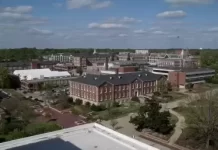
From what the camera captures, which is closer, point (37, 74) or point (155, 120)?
point (155, 120)

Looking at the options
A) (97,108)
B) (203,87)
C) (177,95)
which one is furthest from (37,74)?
(203,87)

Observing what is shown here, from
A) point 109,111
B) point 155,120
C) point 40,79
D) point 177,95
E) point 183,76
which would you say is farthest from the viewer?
point 40,79

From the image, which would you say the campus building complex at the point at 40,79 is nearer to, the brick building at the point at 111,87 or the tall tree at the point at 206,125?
the brick building at the point at 111,87

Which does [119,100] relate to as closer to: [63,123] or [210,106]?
[63,123]

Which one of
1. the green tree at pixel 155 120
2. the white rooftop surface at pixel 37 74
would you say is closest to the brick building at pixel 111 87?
the green tree at pixel 155 120

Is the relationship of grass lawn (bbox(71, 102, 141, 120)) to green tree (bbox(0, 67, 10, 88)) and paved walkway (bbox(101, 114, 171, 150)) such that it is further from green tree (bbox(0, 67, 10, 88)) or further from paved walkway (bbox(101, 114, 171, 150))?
green tree (bbox(0, 67, 10, 88))

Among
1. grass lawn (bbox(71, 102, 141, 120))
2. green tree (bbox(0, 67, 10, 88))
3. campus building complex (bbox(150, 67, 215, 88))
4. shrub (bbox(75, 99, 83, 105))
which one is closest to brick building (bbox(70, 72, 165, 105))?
shrub (bbox(75, 99, 83, 105))

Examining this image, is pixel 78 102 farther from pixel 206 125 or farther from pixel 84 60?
pixel 84 60
